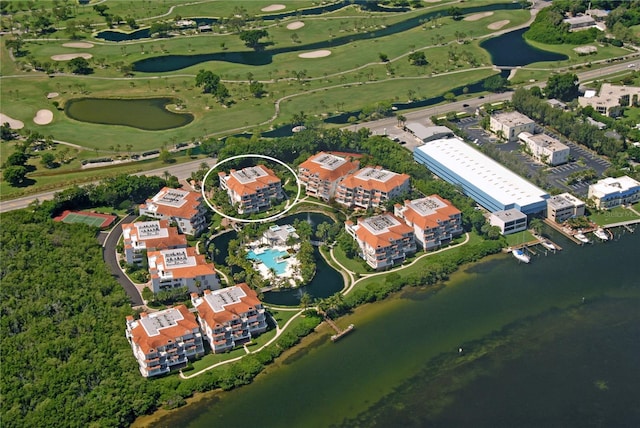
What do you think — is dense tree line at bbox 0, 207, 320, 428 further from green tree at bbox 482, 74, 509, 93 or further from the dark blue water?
the dark blue water

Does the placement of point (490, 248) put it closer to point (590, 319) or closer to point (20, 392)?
point (590, 319)

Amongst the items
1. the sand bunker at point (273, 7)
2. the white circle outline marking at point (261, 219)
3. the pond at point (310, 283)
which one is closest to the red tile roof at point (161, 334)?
the pond at point (310, 283)

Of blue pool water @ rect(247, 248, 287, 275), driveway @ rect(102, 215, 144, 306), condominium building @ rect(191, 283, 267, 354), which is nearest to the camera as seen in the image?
condominium building @ rect(191, 283, 267, 354)

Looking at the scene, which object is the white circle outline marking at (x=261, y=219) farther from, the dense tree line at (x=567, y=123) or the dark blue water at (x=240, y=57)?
the dark blue water at (x=240, y=57)

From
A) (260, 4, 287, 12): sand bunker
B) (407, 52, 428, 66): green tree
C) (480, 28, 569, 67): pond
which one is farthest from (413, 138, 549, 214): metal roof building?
(260, 4, 287, 12): sand bunker

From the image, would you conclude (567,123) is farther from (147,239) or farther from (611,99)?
(147,239)

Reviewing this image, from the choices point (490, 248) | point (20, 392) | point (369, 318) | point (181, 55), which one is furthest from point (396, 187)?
point (181, 55)
